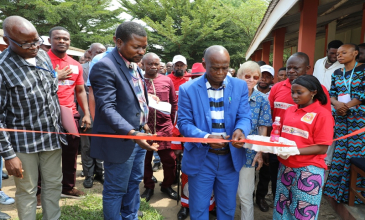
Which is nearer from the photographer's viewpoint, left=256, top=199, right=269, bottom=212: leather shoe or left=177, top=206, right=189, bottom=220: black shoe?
left=177, top=206, right=189, bottom=220: black shoe

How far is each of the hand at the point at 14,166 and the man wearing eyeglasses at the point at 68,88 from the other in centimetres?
126

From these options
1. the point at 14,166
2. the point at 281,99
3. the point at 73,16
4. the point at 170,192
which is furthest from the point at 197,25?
the point at 14,166

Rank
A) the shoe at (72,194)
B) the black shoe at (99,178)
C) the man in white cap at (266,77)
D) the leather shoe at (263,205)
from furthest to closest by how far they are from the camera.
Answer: the black shoe at (99,178) → the man in white cap at (266,77) → the shoe at (72,194) → the leather shoe at (263,205)

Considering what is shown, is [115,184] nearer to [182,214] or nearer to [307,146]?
[182,214]

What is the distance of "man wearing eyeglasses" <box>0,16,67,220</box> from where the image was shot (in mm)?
2369

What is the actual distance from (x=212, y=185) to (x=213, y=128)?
0.55 m

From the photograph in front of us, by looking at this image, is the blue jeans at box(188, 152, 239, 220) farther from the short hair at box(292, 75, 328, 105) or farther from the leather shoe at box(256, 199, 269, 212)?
the leather shoe at box(256, 199, 269, 212)

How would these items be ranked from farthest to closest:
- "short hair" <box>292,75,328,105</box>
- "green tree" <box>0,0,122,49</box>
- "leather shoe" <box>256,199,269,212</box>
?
"green tree" <box>0,0,122,49</box> < "leather shoe" <box>256,199,269,212</box> < "short hair" <box>292,75,328,105</box>

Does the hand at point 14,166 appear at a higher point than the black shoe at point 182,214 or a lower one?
higher

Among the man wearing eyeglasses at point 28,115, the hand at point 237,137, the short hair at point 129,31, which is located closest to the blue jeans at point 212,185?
the hand at point 237,137

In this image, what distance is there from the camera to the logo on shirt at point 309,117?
247 centimetres

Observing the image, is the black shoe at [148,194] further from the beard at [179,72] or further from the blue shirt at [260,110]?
the beard at [179,72]

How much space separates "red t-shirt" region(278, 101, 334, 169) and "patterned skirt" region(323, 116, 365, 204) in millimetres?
1139

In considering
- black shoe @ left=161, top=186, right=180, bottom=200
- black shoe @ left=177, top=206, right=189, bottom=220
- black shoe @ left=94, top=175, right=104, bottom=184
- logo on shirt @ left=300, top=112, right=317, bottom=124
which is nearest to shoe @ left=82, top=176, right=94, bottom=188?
black shoe @ left=94, top=175, right=104, bottom=184
